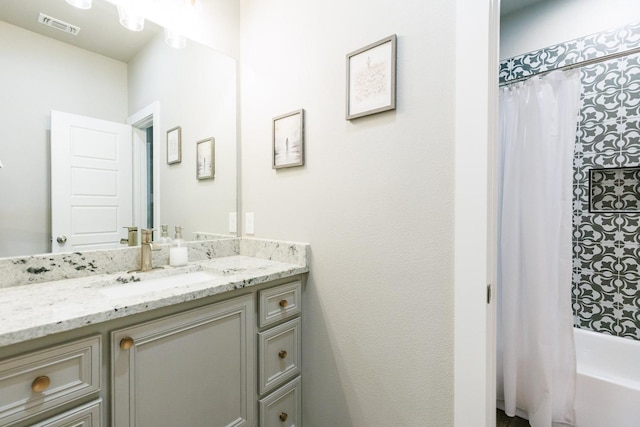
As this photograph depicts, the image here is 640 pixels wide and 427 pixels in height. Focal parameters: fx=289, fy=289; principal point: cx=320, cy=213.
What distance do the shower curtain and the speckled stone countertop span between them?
4.21 ft

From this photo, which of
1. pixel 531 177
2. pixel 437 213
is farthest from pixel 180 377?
pixel 531 177

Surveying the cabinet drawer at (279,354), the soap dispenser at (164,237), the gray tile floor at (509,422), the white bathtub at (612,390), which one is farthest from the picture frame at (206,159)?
the white bathtub at (612,390)

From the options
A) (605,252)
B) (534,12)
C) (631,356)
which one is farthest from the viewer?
(534,12)

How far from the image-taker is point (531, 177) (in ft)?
5.51

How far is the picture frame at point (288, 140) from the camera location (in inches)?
55.1

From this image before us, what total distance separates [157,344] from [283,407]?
73 cm

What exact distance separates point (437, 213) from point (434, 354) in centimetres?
50

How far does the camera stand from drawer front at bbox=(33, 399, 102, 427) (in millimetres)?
708

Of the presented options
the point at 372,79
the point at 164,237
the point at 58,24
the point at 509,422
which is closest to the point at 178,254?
the point at 164,237

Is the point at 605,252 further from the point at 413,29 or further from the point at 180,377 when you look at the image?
the point at 180,377

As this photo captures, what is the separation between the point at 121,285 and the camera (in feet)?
3.79

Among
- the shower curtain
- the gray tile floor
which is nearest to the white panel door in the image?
the shower curtain

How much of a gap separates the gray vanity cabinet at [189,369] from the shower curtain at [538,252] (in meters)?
1.51

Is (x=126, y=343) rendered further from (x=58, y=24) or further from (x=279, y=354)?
(x=58, y=24)
